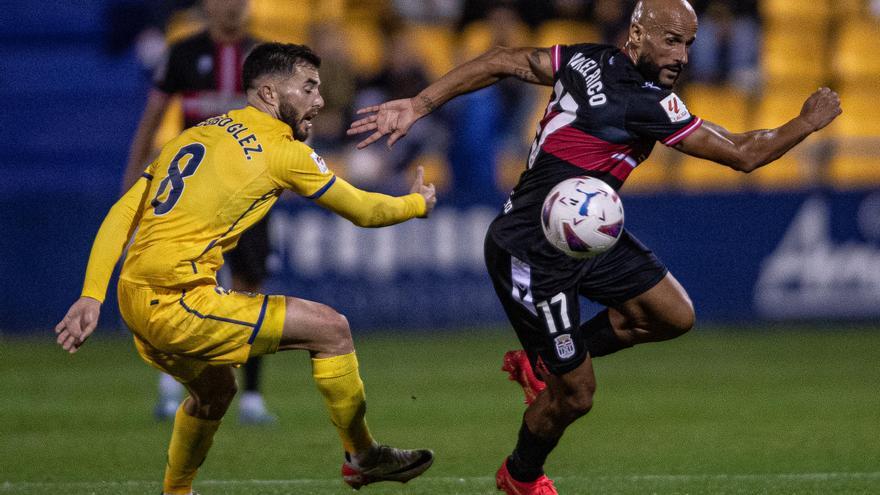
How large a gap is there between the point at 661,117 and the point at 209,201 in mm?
1977

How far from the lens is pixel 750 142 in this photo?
5.86 m

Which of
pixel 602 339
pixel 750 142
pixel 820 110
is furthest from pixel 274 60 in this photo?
pixel 820 110

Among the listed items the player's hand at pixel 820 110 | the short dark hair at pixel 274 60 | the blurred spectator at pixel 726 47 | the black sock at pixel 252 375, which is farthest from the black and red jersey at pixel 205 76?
the blurred spectator at pixel 726 47

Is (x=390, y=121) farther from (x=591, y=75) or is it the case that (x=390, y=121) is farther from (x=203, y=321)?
(x=203, y=321)

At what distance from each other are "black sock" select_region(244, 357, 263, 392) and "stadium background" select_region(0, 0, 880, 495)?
31 cm

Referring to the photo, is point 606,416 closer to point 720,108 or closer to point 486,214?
point 486,214

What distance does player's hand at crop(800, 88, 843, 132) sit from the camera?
589 cm

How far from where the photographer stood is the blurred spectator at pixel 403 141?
1385 cm

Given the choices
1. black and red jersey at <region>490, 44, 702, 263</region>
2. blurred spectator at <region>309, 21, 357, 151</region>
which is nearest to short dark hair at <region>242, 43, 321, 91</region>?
black and red jersey at <region>490, 44, 702, 263</region>

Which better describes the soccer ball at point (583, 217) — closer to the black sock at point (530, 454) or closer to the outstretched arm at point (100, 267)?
the black sock at point (530, 454)

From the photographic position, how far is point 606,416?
9.09 meters

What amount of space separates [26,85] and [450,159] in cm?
583

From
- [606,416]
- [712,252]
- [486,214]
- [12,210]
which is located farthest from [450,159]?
[606,416]

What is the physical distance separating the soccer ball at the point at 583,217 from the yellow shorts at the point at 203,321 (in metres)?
1.27
